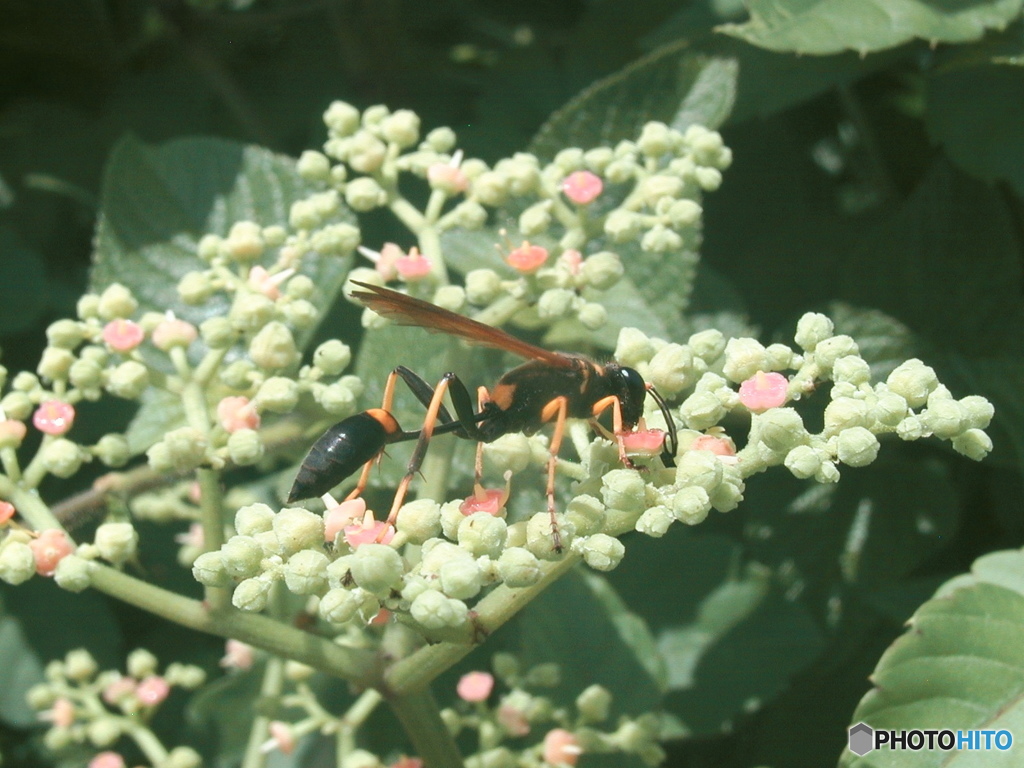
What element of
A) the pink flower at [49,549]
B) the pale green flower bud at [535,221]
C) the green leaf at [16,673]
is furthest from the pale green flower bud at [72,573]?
the green leaf at [16,673]

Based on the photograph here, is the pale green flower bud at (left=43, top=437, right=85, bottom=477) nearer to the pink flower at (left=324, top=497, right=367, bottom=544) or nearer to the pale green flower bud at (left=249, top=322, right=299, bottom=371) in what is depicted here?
the pale green flower bud at (left=249, top=322, right=299, bottom=371)

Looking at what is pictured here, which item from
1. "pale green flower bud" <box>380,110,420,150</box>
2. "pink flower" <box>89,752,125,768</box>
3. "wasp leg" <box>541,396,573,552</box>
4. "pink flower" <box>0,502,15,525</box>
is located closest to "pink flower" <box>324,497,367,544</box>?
"wasp leg" <box>541,396,573,552</box>

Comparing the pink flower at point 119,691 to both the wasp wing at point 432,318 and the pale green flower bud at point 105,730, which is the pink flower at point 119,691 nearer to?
the pale green flower bud at point 105,730

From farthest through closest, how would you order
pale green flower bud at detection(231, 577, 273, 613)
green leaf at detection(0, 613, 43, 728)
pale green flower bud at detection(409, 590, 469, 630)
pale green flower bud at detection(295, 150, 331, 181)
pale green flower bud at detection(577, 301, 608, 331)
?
green leaf at detection(0, 613, 43, 728)
pale green flower bud at detection(295, 150, 331, 181)
pale green flower bud at detection(577, 301, 608, 331)
pale green flower bud at detection(231, 577, 273, 613)
pale green flower bud at detection(409, 590, 469, 630)

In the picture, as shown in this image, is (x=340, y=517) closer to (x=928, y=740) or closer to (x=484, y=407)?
(x=484, y=407)

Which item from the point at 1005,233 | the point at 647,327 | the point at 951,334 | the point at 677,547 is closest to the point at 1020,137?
the point at 1005,233

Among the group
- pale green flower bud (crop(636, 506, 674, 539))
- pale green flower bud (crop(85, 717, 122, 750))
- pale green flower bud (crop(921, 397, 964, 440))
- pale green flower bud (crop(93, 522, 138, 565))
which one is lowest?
pale green flower bud (crop(921, 397, 964, 440))
